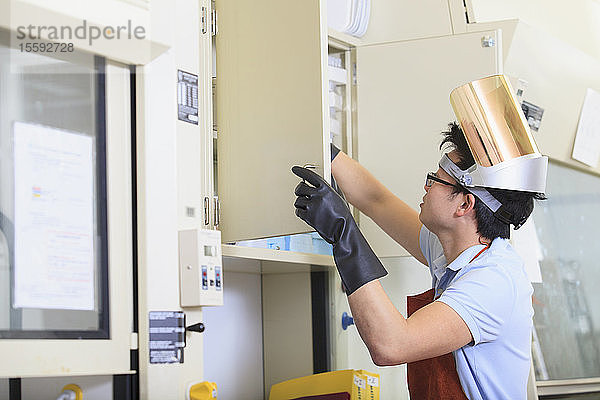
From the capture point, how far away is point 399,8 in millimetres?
2480

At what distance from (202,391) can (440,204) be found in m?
0.80

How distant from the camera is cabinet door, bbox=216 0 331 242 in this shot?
167 centimetres

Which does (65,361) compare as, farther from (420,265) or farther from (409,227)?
(420,265)

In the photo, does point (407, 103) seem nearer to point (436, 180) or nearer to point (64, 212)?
point (436, 180)

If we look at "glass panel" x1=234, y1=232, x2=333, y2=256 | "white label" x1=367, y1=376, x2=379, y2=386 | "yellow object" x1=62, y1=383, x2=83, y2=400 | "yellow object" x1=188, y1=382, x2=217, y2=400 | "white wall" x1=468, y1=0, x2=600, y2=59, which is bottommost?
"white label" x1=367, y1=376, x2=379, y2=386

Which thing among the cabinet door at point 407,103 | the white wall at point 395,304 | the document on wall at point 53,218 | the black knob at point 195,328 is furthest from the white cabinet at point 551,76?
the document on wall at point 53,218

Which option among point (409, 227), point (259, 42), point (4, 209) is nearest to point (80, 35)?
point (4, 209)

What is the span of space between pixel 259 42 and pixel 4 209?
2.55ft

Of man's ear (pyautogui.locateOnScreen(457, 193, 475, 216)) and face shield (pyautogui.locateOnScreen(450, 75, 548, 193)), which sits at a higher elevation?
face shield (pyautogui.locateOnScreen(450, 75, 548, 193))

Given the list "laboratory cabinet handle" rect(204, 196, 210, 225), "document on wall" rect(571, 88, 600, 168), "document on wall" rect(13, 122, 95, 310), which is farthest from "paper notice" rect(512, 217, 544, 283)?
"document on wall" rect(13, 122, 95, 310)

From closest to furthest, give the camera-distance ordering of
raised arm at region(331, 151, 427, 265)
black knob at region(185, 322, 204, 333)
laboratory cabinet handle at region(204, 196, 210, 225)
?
black knob at region(185, 322, 204, 333) → laboratory cabinet handle at region(204, 196, 210, 225) → raised arm at region(331, 151, 427, 265)

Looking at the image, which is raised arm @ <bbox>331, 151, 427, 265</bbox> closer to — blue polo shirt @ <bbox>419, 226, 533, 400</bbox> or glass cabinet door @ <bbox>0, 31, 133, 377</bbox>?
blue polo shirt @ <bbox>419, 226, 533, 400</bbox>

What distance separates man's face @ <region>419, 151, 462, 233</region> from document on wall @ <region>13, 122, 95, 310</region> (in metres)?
0.92

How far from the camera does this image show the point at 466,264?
1916 mm
